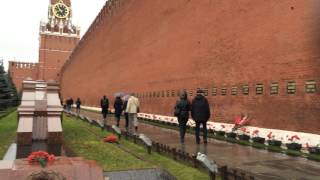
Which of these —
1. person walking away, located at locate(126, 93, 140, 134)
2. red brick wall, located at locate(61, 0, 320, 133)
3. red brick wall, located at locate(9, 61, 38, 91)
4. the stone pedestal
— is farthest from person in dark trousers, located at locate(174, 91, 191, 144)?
red brick wall, located at locate(9, 61, 38, 91)

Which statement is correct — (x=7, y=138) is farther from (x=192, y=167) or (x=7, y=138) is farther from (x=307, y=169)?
(x=307, y=169)

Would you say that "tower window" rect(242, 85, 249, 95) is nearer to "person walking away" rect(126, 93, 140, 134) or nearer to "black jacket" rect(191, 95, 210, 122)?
"black jacket" rect(191, 95, 210, 122)

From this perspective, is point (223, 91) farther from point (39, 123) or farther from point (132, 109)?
point (39, 123)

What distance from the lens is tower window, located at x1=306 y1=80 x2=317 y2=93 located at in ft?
32.1

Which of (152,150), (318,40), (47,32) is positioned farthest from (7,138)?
(47,32)

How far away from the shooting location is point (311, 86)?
989cm

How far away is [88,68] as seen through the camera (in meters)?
43.5

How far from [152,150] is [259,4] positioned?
5451mm

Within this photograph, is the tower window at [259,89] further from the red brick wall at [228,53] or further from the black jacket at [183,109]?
the black jacket at [183,109]

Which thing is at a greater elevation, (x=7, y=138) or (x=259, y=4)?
(x=259, y=4)

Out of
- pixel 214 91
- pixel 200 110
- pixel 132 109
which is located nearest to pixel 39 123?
pixel 200 110

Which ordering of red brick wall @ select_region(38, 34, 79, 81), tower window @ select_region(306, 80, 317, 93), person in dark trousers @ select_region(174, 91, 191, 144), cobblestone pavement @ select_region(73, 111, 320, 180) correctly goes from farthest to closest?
red brick wall @ select_region(38, 34, 79, 81)
person in dark trousers @ select_region(174, 91, 191, 144)
tower window @ select_region(306, 80, 317, 93)
cobblestone pavement @ select_region(73, 111, 320, 180)

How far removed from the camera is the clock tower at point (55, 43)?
7775cm

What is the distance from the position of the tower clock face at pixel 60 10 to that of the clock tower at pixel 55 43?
46 centimetres
